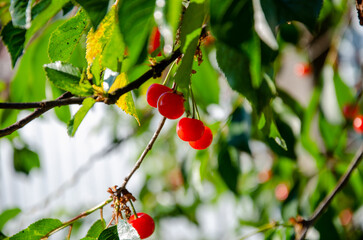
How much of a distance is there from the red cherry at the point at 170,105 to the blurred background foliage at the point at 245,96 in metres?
0.05

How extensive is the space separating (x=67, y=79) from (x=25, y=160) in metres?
0.85

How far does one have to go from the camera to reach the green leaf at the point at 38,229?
54 centimetres

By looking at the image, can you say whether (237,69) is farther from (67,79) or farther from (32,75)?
(32,75)

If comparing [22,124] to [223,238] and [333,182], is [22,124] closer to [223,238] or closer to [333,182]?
[333,182]

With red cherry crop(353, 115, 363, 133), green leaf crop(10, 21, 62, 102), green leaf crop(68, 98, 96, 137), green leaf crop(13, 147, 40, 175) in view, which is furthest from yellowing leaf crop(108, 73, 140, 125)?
red cherry crop(353, 115, 363, 133)

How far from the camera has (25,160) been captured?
3.95 feet

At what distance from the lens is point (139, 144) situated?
1.96 meters

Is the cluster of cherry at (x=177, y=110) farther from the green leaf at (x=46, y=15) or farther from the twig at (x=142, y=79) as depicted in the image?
the green leaf at (x=46, y=15)

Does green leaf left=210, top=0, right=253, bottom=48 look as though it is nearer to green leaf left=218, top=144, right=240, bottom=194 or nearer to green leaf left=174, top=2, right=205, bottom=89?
green leaf left=174, top=2, right=205, bottom=89

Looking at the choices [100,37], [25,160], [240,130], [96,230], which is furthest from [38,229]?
[25,160]

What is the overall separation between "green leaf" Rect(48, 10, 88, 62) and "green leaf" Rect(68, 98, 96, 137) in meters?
0.08

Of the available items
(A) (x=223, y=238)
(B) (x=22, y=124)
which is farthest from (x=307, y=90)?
(B) (x=22, y=124)

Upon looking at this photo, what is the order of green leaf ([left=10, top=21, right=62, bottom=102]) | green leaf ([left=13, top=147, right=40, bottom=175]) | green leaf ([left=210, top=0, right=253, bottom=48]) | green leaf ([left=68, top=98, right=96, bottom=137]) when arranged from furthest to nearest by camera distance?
1. green leaf ([left=13, top=147, right=40, bottom=175])
2. green leaf ([left=10, top=21, right=62, bottom=102])
3. green leaf ([left=68, top=98, right=96, bottom=137])
4. green leaf ([left=210, top=0, right=253, bottom=48])

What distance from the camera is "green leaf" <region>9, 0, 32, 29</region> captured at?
1.38 feet
